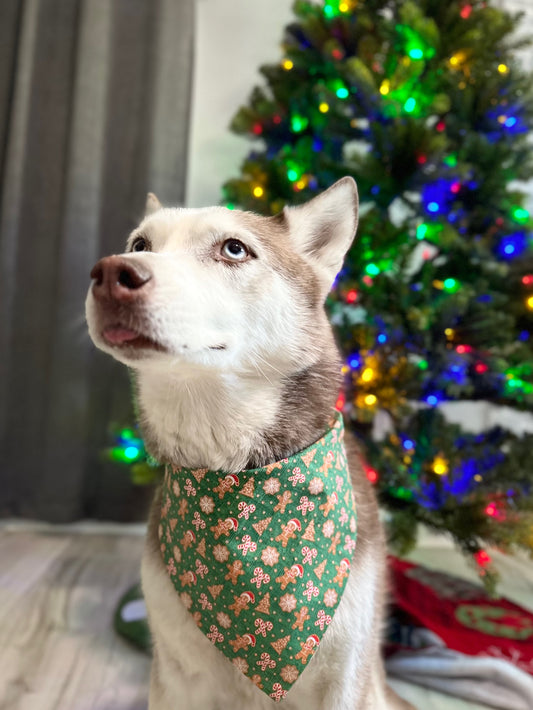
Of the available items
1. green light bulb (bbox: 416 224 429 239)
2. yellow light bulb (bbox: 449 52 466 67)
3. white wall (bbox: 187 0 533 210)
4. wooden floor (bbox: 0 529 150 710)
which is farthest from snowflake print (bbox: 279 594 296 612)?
white wall (bbox: 187 0 533 210)

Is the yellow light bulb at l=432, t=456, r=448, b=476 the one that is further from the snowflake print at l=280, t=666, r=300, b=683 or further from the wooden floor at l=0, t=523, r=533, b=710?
the snowflake print at l=280, t=666, r=300, b=683

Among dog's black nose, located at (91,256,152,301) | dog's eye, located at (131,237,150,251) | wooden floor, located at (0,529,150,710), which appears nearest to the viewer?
dog's black nose, located at (91,256,152,301)

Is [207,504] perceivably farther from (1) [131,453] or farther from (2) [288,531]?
(1) [131,453]

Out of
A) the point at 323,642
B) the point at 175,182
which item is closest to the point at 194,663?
the point at 323,642

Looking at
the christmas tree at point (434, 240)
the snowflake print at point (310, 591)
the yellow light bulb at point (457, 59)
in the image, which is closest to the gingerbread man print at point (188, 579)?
the snowflake print at point (310, 591)

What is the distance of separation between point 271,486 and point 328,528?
0.15m

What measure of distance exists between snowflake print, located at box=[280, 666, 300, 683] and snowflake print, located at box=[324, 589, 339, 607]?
14cm

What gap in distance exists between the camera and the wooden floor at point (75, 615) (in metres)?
1.46

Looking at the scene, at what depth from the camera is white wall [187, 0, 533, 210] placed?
9.01ft

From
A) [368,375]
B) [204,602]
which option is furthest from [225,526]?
[368,375]

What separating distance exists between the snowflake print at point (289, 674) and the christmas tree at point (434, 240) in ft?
2.89

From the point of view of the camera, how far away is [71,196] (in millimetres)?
2496

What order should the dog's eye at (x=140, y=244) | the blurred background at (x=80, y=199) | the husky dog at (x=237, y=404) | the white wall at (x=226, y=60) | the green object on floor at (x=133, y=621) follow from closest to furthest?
the husky dog at (x=237, y=404)
the dog's eye at (x=140, y=244)
the green object on floor at (x=133, y=621)
the blurred background at (x=80, y=199)
the white wall at (x=226, y=60)

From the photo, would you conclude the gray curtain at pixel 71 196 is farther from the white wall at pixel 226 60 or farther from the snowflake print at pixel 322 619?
the snowflake print at pixel 322 619
